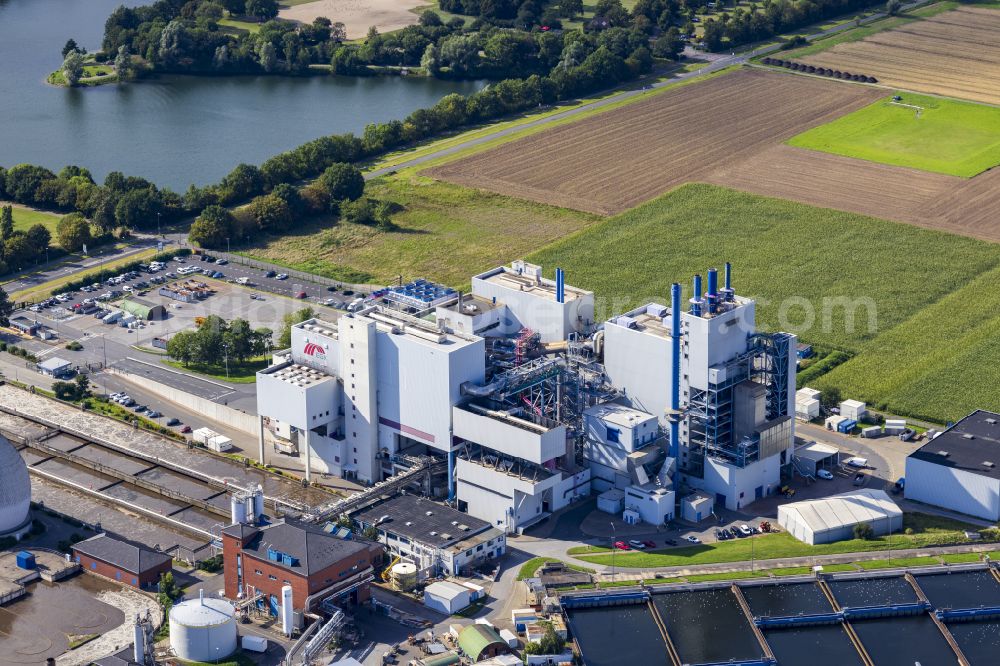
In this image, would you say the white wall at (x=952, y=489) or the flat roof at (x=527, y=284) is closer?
the white wall at (x=952, y=489)

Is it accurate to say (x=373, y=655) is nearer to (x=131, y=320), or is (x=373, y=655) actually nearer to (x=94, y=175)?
(x=131, y=320)

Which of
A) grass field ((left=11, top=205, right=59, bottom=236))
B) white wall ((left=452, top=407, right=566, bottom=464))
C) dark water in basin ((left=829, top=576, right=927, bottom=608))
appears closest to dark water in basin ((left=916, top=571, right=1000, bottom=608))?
dark water in basin ((left=829, top=576, right=927, bottom=608))

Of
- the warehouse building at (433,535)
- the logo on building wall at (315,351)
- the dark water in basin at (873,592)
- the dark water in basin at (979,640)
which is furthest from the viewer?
the logo on building wall at (315,351)

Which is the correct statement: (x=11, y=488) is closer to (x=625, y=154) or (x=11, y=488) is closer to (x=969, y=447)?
(x=969, y=447)

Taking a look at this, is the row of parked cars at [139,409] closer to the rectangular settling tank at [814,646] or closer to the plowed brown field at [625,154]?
the rectangular settling tank at [814,646]

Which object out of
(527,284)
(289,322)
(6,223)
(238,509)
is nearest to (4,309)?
(6,223)

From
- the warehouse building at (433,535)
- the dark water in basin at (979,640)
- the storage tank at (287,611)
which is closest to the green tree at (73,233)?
the warehouse building at (433,535)

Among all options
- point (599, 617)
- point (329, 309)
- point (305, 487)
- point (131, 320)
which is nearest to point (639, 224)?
point (329, 309)
